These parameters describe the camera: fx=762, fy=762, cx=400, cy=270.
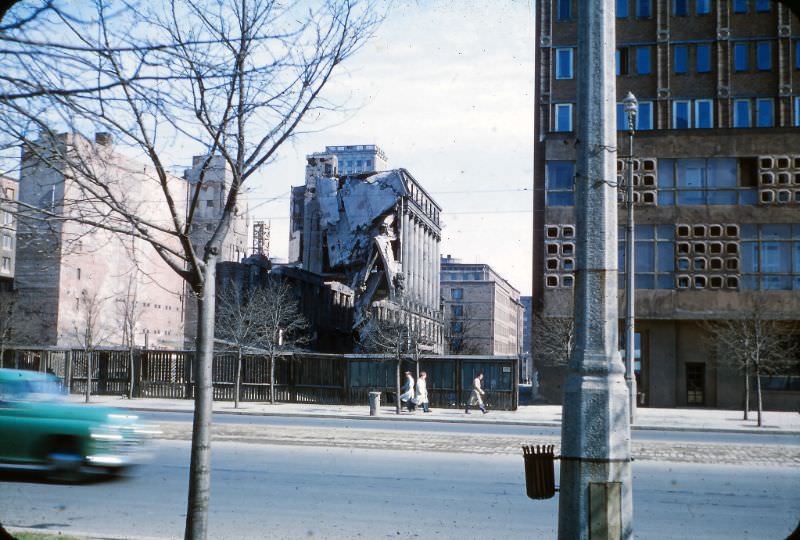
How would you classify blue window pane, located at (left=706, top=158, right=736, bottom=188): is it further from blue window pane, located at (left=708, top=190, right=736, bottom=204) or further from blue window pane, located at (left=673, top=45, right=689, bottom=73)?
blue window pane, located at (left=673, top=45, right=689, bottom=73)

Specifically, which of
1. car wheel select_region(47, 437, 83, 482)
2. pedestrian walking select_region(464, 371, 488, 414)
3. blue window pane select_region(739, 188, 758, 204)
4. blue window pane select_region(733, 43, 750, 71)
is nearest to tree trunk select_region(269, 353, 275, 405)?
pedestrian walking select_region(464, 371, 488, 414)

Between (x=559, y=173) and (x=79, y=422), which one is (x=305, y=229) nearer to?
(x=559, y=173)

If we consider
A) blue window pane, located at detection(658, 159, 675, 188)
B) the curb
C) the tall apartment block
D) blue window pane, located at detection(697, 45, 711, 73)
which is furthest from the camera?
blue window pane, located at detection(697, 45, 711, 73)

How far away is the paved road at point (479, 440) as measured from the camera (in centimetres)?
1722

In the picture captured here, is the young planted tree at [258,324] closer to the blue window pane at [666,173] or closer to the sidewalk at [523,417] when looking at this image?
the sidewalk at [523,417]

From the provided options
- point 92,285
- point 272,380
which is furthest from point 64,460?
point 92,285

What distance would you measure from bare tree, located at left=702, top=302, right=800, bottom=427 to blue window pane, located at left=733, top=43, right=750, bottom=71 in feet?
45.8

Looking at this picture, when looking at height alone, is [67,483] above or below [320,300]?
below

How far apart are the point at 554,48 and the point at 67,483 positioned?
36599 millimetres

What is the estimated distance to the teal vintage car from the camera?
12031mm

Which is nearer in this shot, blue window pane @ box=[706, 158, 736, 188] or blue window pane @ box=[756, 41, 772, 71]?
blue window pane @ box=[706, 158, 736, 188]

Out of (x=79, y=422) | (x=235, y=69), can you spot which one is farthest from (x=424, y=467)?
(x=235, y=69)

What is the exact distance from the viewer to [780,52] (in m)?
40.8

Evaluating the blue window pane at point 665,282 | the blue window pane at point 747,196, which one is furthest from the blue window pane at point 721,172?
the blue window pane at point 665,282
